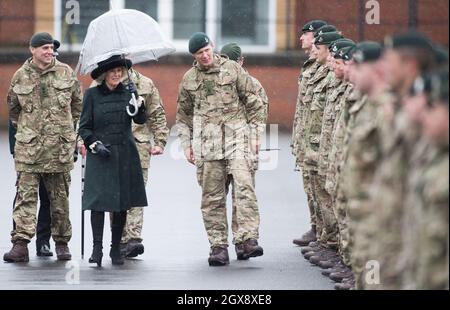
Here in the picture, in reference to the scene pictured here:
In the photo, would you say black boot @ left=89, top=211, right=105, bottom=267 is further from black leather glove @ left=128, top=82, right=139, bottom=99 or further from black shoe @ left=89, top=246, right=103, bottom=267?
black leather glove @ left=128, top=82, right=139, bottom=99

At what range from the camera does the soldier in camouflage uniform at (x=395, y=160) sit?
7.80 m

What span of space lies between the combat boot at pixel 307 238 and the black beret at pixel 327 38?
179 cm

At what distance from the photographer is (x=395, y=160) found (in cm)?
803

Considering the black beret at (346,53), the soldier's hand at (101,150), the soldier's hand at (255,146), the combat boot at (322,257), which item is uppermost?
the black beret at (346,53)

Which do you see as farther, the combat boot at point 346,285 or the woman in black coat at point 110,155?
the woman in black coat at point 110,155

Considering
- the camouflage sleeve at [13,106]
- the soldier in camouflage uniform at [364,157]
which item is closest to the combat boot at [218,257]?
the camouflage sleeve at [13,106]

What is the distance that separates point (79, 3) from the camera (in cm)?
3133

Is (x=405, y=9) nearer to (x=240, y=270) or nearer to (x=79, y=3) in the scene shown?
(x=79, y=3)

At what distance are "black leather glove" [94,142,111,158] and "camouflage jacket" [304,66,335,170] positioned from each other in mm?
1933

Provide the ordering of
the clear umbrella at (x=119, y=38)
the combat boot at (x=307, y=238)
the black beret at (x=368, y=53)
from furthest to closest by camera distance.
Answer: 1. the combat boot at (x=307, y=238)
2. the clear umbrella at (x=119, y=38)
3. the black beret at (x=368, y=53)

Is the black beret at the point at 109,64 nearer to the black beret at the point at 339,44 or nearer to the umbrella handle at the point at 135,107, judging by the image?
the umbrella handle at the point at 135,107

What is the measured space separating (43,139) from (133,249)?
121 cm

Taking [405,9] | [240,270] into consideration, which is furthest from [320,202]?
[405,9]

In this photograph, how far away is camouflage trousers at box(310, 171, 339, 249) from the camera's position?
13.9 m
